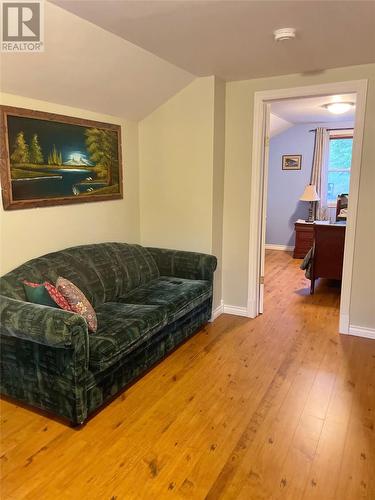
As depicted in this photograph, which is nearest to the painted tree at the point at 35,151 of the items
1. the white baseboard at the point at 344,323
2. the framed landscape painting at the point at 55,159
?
the framed landscape painting at the point at 55,159

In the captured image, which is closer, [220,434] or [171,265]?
[220,434]

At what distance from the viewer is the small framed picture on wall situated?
23.0 feet

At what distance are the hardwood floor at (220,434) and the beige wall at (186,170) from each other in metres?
1.15

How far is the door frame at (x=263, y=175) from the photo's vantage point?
3.22 m

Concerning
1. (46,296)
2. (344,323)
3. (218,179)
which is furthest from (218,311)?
(46,296)

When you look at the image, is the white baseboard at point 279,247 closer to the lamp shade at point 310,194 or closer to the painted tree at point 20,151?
the lamp shade at point 310,194

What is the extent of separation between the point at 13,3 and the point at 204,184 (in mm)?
2026

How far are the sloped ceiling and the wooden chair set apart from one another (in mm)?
2383

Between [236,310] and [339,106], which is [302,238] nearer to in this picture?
[339,106]

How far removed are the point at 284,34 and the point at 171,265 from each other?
2093 millimetres

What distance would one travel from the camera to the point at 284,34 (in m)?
2.39

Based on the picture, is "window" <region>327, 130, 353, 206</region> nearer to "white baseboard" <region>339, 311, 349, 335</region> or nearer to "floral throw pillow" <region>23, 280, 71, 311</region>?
"white baseboard" <region>339, 311, 349, 335</region>

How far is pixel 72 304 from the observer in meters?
2.45

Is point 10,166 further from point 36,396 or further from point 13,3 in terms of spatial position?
point 36,396
